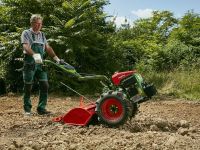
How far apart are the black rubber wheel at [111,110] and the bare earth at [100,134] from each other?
116 mm

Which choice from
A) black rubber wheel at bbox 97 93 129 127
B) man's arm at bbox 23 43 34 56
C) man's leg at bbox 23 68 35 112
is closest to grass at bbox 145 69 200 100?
man's leg at bbox 23 68 35 112

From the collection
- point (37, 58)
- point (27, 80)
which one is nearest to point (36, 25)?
point (37, 58)

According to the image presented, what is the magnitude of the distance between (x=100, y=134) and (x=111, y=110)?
1.83ft

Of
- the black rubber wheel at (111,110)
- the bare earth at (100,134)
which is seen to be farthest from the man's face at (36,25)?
the black rubber wheel at (111,110)

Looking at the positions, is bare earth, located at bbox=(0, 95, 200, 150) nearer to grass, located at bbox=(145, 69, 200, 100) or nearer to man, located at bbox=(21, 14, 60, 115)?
man, located at bbox=(21, 14, 60, 115)

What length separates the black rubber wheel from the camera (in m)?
6.96

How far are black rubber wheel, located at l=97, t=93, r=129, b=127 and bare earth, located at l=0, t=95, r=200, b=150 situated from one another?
116mm

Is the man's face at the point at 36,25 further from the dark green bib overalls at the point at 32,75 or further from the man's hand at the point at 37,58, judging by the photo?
the man's hand at the point at 37,58

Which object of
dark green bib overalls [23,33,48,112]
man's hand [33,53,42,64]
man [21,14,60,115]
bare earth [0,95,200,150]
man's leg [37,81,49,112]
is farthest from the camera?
man's leg [37,81,49,112]

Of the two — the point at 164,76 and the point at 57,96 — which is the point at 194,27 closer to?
the point at 164,76

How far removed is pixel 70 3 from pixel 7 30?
6.90 ft

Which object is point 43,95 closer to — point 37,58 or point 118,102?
point 37,58

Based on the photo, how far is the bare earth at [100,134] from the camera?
5840 millimetres

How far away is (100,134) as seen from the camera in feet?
21.7
